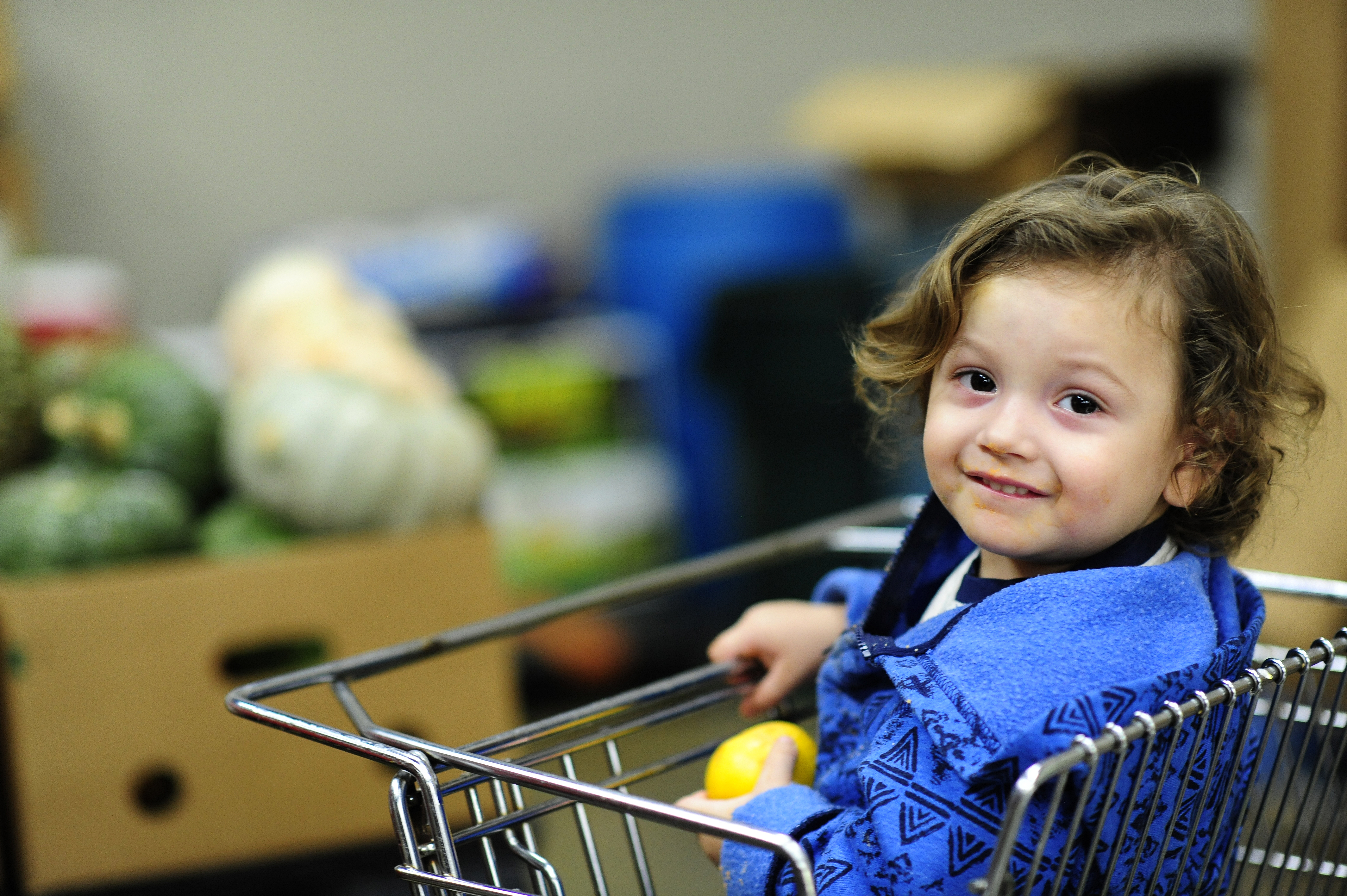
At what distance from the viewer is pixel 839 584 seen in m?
0.81

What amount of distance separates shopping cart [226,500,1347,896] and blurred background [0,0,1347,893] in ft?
0.58

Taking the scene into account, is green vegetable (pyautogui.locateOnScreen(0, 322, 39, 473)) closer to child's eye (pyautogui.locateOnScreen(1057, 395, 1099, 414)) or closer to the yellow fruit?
the yellow fruit

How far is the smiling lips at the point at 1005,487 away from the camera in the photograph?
60 cm

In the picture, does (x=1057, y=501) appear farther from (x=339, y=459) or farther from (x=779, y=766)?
(x=339, y=459)

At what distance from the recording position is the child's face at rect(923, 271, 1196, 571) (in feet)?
1.89

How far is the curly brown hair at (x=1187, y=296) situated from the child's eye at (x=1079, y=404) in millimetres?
46

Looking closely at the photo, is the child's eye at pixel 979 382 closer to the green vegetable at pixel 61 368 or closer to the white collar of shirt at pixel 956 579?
the white collar of shirt at pixel 956 579

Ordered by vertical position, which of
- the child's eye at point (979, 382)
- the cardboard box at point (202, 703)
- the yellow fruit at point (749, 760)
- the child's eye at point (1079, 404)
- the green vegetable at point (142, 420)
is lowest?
the cardboard box at point (202, 703)

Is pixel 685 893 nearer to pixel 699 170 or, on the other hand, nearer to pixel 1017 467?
pixel 1017 467

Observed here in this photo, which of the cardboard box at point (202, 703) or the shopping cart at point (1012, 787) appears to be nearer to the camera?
the shopping cart at point (1012, 787)

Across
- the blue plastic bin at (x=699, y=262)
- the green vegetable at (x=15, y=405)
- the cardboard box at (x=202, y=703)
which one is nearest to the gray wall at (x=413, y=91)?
the blue plastic bin at (x=699, y=262)

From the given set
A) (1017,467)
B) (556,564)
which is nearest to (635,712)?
(1017,467)

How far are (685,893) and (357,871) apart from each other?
0.30 meters

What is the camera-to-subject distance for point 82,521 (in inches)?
42.9
